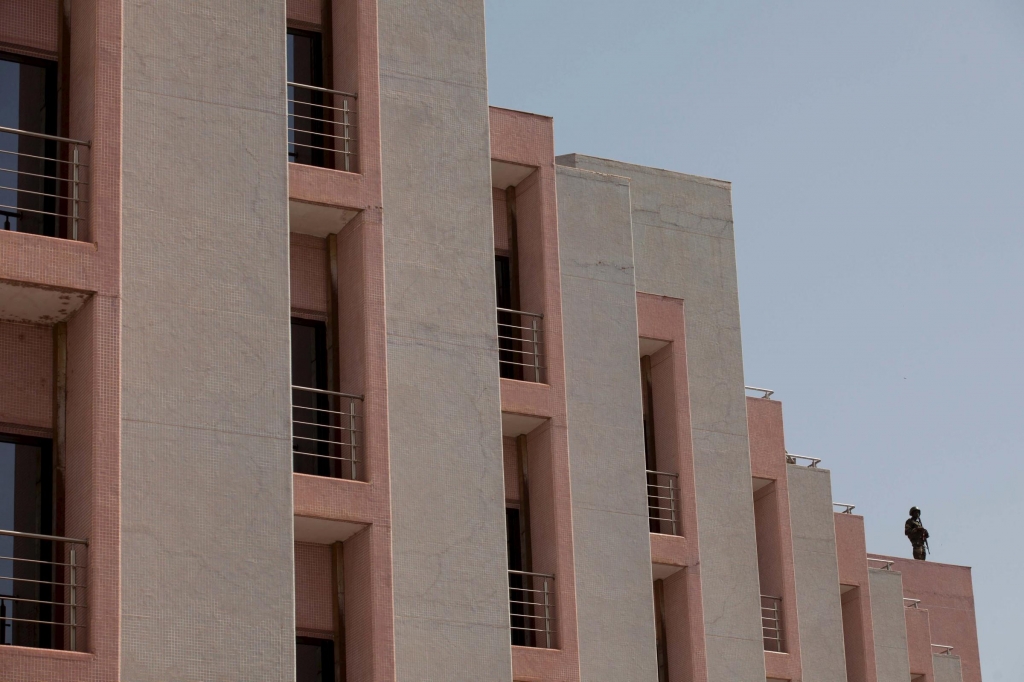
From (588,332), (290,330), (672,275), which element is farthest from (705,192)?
(290,330)

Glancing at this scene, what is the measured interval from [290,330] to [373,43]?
4.72 meters

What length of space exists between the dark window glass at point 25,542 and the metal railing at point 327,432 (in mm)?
3567

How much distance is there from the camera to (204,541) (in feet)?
81.0

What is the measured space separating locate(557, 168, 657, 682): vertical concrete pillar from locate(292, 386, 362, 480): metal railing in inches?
178

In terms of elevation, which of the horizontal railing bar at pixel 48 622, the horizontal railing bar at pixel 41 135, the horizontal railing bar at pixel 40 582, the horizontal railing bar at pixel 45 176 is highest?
the horizontal railing bar at pixel 41 135

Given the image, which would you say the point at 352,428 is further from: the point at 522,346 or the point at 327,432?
the point at 522,346

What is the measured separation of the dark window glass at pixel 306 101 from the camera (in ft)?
96.0

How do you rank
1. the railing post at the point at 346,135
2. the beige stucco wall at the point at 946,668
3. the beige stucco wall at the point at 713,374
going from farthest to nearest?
1. the beige stucco wall at the point at 946,668
2. the beige stucco wall at the point at 713,374
3. the railing post at the point at 346,135

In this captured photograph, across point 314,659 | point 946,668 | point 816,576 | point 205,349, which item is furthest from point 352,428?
point 946,668

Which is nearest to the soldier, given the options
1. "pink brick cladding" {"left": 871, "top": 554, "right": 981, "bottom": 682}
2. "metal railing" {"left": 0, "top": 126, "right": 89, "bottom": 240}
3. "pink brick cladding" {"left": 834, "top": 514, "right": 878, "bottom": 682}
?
"pink brick cladding" {"left": 871, "top": 554, "right": 981, "bottom": 682}

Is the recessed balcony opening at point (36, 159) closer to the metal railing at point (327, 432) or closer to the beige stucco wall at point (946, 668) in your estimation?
the metal railing at point (327, 432)

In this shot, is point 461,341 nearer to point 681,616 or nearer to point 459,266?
point 459,266

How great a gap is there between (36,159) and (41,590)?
577 cm

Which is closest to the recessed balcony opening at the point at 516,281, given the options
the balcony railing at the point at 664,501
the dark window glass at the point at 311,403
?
the dark window glass at the point at 311,403
